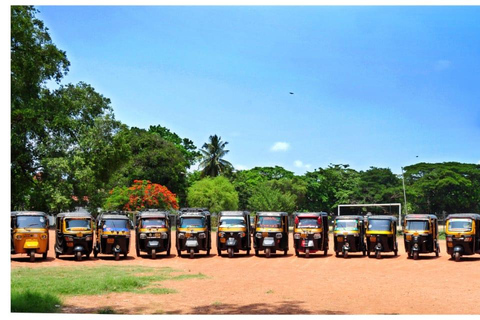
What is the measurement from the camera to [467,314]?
12727 millimetres

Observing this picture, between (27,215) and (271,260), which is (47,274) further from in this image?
(271,260)

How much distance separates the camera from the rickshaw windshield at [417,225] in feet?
86.5

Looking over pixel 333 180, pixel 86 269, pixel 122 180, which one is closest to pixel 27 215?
pixel 86 269

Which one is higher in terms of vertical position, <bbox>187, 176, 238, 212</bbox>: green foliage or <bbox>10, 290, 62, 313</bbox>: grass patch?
<bbox>187, 176, 238, 212</bbox>: green foliage

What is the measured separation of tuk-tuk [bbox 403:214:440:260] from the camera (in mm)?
26328

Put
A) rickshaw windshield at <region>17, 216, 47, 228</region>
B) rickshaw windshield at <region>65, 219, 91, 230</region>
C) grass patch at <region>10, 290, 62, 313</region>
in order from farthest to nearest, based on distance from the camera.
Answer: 1. rickshaw windshield at <region>65, 219, 91, 230</region>
2. rickshaw windshield at <region>17, 216, 47, 228</region>
3. grass patch at <region>10, 290, 62, 313</region>

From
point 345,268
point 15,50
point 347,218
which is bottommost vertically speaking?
point 345,268

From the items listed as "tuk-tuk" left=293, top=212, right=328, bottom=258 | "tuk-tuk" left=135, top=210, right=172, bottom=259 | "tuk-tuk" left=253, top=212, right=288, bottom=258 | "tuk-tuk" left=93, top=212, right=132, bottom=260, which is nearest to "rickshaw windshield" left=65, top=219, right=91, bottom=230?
"tuk-tuk" left=93, top=212, right=132, bottom=260

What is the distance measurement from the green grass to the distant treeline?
889 centimetres

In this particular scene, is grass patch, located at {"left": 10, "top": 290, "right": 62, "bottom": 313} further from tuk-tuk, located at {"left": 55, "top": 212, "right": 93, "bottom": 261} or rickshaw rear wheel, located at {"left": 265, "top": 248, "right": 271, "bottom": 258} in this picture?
rickshaw rear wheel, located at {"left": 265, "top": 248, "right": 271, "bottom": 258}

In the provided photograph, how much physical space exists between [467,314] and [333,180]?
6045 centimetres

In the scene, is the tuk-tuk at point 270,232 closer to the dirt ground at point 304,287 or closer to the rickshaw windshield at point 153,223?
the dirt ground at point 304,287

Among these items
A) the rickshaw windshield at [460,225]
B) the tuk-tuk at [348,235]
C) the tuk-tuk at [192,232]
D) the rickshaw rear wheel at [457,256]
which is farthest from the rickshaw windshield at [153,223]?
the rickshaw rear wheel at [457,256]

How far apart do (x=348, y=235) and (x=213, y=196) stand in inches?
1321
